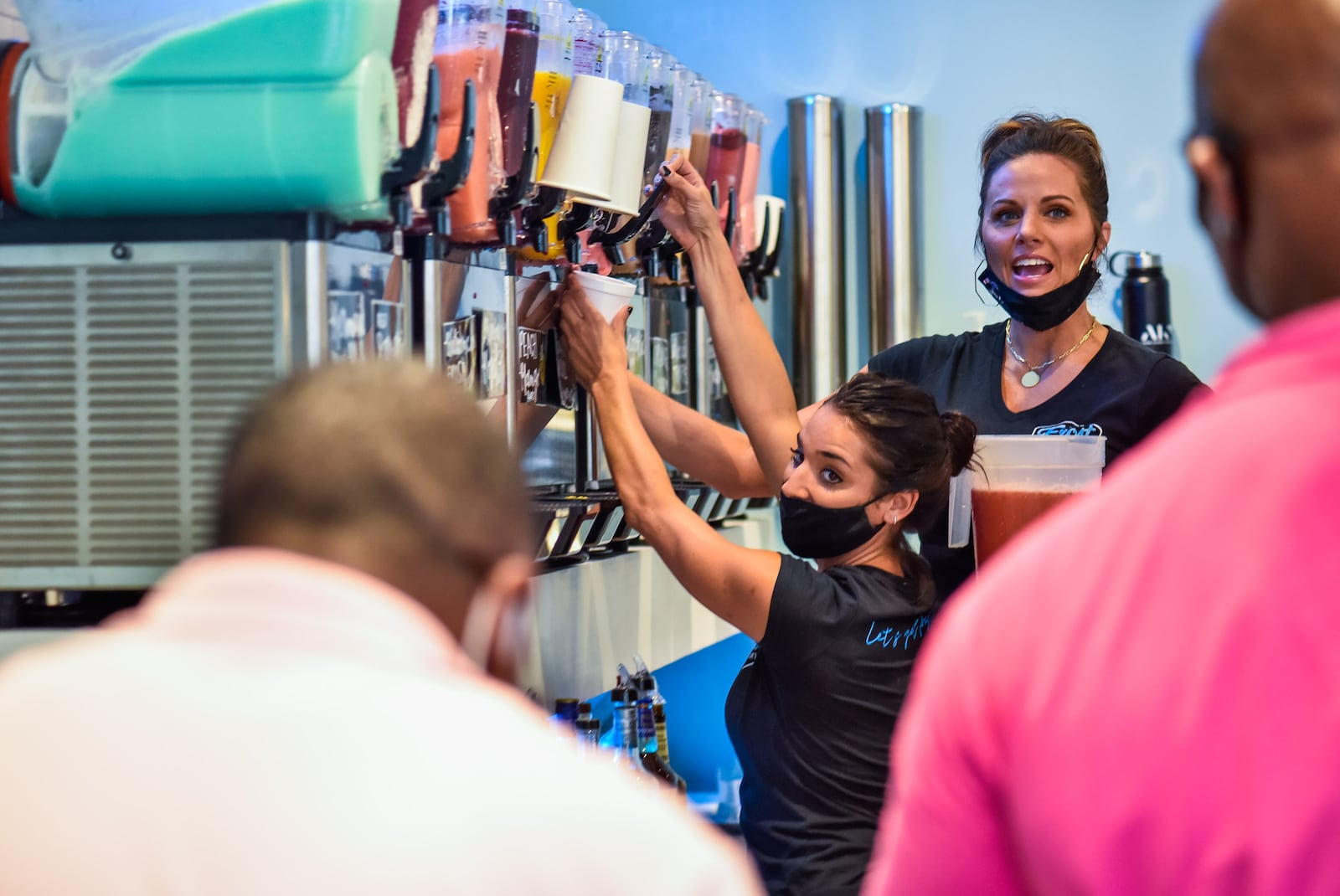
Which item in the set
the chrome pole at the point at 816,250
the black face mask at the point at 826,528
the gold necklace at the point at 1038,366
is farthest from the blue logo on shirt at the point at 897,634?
the chrome pole at the point at 816,250

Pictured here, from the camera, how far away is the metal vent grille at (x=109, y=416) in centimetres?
142

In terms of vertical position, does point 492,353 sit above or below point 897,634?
above

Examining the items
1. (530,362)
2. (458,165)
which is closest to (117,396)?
(458,165)

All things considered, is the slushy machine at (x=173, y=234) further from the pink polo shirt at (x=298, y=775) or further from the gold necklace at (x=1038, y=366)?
the gold necklace at (x=1038, y=366)

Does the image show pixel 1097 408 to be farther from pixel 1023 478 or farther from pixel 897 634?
pixel 897 634

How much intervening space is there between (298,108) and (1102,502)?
0.90m

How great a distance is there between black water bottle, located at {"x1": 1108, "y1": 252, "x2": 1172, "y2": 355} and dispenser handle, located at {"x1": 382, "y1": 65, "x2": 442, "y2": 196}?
2.58 m

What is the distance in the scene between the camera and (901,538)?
2.19m

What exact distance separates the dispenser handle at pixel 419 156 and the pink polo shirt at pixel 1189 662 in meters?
0.87

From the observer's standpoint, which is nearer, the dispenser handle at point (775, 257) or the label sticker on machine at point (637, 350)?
the label sticker on machine at point (637, 350)

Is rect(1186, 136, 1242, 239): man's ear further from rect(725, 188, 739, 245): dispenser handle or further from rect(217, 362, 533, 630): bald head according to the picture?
rect(725, 188, 739, 245): dispenser handle

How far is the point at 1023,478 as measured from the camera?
223 centimetres

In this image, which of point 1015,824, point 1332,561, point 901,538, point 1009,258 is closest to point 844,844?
point 901,538

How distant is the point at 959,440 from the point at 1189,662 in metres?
1.44
